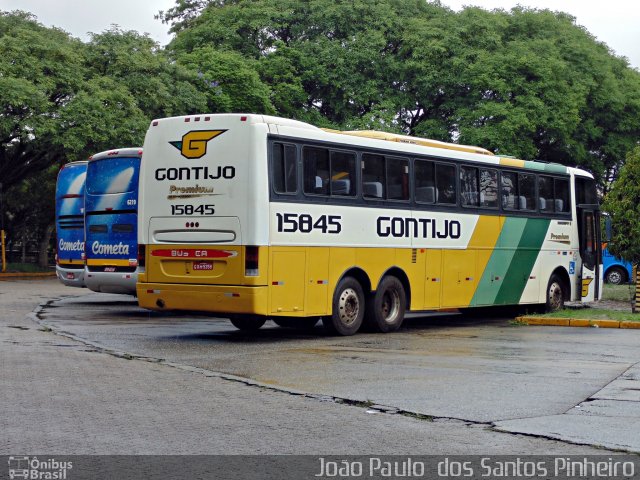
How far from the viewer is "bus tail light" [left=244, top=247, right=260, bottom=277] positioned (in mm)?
14781

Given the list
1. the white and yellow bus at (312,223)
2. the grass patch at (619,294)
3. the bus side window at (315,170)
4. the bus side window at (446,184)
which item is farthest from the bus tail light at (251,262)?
the grass patch at (619,294)

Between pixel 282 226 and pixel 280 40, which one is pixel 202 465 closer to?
pixel 282 226

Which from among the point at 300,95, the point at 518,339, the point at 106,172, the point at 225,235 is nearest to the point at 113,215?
the point at 106,172

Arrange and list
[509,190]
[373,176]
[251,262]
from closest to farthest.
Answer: [251,262]
[373,176]
[509,190]

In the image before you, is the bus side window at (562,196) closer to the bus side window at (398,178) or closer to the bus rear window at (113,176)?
the bus side window at (398,178)

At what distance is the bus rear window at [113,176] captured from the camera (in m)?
21.3

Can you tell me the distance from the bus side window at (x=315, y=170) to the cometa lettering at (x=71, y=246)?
900cm

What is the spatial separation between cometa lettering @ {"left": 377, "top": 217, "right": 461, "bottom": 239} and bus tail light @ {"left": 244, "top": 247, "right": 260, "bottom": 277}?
304 cm

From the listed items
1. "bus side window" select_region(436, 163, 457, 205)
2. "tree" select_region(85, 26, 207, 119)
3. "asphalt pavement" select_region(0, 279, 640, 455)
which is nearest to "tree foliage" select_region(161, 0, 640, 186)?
"tree" select_region(85, 26, 207, 119)

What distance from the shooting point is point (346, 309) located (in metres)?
16.5

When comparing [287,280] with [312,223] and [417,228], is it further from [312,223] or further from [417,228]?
[417,228]

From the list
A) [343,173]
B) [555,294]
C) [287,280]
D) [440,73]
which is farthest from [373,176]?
[440,73]

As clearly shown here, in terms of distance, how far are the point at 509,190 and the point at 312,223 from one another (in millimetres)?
6468

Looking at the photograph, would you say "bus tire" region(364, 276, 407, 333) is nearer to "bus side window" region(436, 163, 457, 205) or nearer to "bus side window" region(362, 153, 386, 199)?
"bus side window" region(362, 153, 386, 199)
